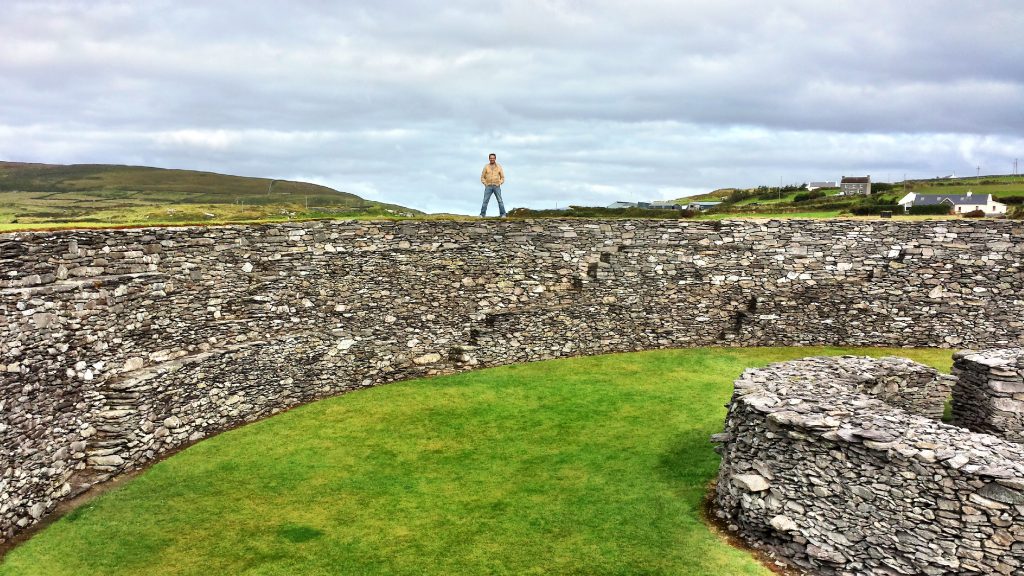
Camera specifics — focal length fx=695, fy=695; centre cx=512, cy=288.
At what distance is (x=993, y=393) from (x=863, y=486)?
5.65 meters

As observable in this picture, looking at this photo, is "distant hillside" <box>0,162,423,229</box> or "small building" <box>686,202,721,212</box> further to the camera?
"distant hillside" <box>0,162,423,229</box>

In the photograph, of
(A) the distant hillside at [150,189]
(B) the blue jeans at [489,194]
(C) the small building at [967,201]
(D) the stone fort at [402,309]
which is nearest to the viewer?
(D) the stone fort at [402,309]

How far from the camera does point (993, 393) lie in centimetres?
1351

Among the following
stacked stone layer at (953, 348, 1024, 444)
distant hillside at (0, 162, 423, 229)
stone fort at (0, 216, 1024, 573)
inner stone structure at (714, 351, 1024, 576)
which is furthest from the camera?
distant hillside at (0, 162, 423, 229)

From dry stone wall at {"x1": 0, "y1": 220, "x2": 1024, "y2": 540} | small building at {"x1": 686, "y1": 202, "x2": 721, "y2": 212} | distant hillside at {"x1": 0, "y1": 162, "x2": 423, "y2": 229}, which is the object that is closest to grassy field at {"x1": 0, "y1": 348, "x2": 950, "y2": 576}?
dry stone wall at {"x1": 0, "y1": 220, "x2": 1024, "y2": 540}

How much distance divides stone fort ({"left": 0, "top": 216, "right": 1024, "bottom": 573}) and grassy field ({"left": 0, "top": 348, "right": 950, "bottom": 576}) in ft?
3.31

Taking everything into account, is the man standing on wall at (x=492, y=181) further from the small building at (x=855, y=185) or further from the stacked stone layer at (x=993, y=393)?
the small building at (x=855, y=185)

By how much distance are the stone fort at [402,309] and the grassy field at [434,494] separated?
1008 mm

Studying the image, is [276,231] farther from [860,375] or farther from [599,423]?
[860,375]

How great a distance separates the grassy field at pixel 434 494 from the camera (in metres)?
10.8

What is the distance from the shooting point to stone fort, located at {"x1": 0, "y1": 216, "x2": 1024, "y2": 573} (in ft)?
41.3

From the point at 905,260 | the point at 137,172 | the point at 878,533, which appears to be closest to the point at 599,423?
the point at 878,533

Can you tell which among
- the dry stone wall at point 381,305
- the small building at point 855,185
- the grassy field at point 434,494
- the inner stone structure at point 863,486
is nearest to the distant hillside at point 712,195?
the small building at point 855,185

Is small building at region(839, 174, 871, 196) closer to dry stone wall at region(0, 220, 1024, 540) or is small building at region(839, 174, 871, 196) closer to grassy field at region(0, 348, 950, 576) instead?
dry stone wall at region(0, 220, 1024, 540)
